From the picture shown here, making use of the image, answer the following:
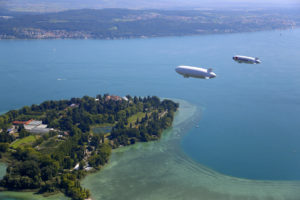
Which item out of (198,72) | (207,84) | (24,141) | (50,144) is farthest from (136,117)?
(207,84)

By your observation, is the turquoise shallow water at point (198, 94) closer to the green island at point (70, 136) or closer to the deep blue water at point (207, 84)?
the deep blue water at point (207, 84)

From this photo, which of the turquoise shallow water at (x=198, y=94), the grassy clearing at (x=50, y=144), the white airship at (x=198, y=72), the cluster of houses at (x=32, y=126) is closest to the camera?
the turquoise shallow water at (x=198, y=94)

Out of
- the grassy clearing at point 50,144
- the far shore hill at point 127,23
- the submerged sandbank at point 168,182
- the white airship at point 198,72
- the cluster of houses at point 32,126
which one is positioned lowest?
the submerged sandbank at point 168,182

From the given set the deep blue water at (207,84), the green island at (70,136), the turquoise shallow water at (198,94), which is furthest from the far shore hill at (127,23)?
the green island at (70,136)

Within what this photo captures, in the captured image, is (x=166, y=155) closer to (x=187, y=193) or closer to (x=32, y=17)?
(x=187, y=193)

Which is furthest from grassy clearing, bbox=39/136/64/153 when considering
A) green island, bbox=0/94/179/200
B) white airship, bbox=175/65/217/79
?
white airship, bbox=175/65/217/79
